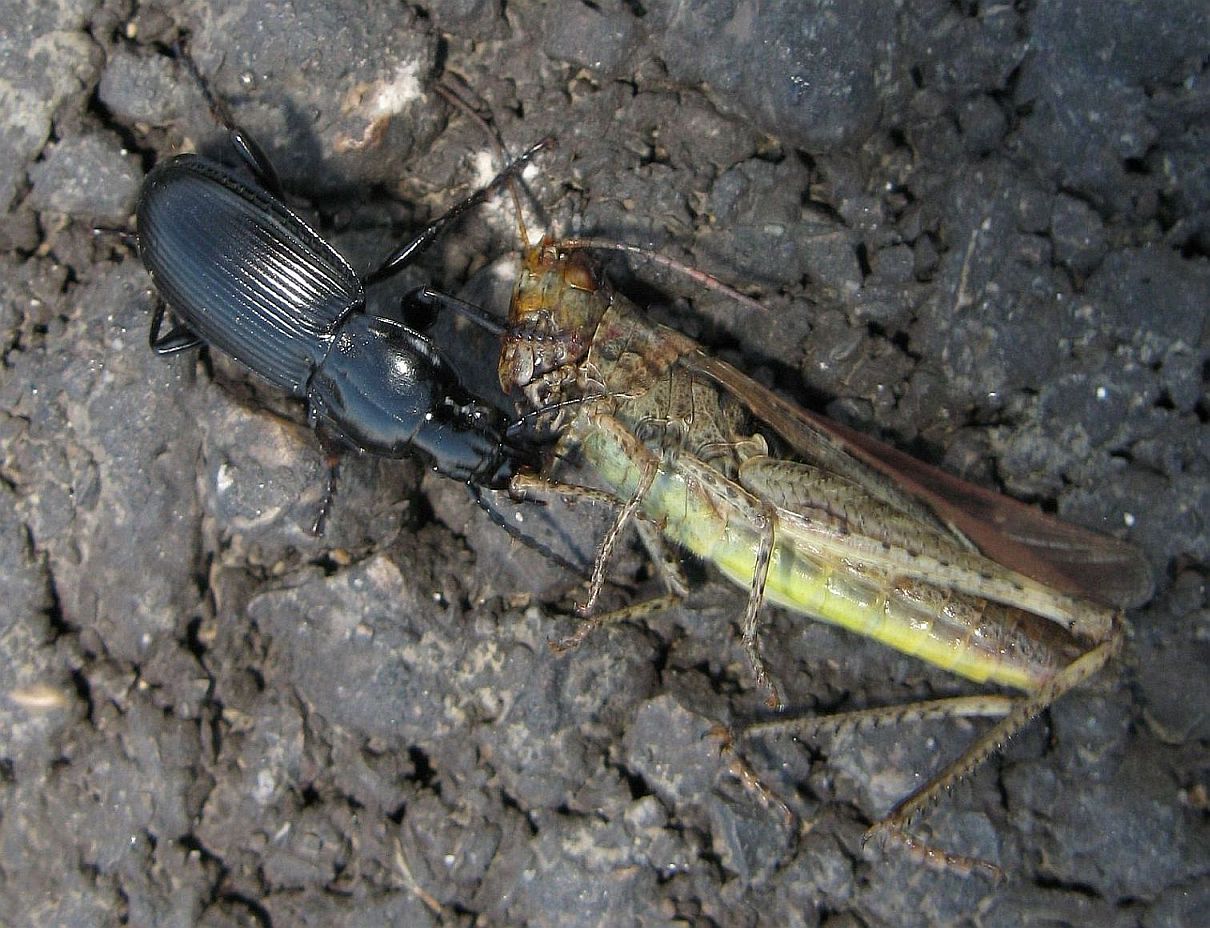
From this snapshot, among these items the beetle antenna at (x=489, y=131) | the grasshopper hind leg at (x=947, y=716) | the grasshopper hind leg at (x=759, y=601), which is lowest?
the grasshopper hind leg at (x=947, y=716)

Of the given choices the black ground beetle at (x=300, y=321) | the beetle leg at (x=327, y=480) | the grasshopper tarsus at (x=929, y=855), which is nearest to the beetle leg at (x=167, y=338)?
the black ground beetle at (x=300, y=321)

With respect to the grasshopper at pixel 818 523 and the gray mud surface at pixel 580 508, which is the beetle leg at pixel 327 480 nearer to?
the gray mud surface at pixel 580 508

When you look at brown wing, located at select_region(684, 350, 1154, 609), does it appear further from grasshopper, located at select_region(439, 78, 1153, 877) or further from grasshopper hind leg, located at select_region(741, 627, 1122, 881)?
grasshopper hind leg, located at select_region(741, 627, 1122, 881)

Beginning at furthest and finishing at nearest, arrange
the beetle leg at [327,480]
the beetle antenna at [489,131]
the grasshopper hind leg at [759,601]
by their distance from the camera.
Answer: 1. the beetle antenna at [489,131]
2. the beetle leg at [327,480]
3. the grasshopper hind leg at [759,601]

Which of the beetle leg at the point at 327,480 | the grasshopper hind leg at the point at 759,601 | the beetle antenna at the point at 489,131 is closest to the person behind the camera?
the grasshopper hind leg at the point at 759,601

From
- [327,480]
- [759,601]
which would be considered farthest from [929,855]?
[327,480]

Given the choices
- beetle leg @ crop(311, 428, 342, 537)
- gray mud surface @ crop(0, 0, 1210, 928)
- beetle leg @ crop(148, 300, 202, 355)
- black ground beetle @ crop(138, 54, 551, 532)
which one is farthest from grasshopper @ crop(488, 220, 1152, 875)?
beetle leg @ crop(148, 300, 202, 355)

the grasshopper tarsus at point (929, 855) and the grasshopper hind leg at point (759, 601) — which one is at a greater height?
the grasshopper hind leg at point (759, 601)

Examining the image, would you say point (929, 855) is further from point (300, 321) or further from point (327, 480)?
point (300, 321)

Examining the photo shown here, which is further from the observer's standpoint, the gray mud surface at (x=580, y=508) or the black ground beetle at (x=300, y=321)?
the gray mud surface at (x=580, y=508)

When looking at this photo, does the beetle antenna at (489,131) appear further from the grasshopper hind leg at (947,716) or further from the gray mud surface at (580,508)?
the grasshopper hind leg at (947,716)

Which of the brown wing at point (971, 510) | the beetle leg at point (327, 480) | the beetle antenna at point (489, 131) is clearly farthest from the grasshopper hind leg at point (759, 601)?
the beetle leg at point (327, 480)
